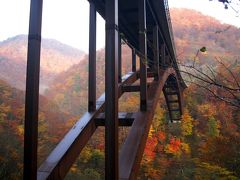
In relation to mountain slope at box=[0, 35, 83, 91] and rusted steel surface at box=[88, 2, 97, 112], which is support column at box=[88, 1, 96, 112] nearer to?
rusted steel surface at box=[88, 2, 97, 112]

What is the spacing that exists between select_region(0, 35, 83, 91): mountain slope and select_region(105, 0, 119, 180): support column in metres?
36.5

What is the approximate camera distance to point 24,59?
1759 inches

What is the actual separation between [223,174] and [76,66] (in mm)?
35032

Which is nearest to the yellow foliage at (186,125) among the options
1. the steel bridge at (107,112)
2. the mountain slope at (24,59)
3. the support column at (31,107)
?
the steel bridge at (107,112)

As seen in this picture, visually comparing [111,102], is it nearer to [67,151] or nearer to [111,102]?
[111,102]

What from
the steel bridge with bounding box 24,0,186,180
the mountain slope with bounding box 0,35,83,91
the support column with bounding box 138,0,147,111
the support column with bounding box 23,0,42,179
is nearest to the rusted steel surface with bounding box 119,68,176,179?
the steel bridge with bounding box 24,0,186,180

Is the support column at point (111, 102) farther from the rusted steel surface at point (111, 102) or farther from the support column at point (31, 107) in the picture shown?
the support column at point (31, 107)

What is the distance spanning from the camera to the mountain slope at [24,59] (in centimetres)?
4117

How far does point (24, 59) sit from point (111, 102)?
44331 millimetres

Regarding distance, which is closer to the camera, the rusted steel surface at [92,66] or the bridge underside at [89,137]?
the bridge underside at [89,137]

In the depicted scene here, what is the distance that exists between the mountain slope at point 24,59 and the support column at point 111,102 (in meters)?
36.5

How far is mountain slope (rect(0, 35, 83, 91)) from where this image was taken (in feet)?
135

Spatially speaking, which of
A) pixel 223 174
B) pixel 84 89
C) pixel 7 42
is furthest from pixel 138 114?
pixel 7 42

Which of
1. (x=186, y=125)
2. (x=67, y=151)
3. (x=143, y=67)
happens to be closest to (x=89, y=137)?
(x=67, y=151)
